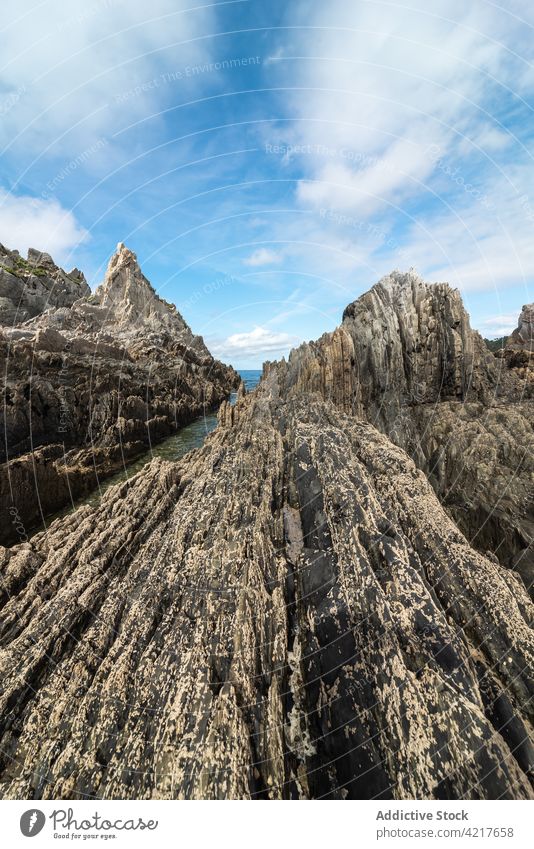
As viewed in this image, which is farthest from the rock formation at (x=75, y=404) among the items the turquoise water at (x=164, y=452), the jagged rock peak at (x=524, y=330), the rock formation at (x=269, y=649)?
the jagged rock peak at (x=524, y=330)

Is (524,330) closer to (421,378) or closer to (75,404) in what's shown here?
(421,378)

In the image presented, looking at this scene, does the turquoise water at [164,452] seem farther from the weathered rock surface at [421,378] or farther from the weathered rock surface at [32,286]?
the weathered rock surface at [32,286]

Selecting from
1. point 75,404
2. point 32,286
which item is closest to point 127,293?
point 32,286

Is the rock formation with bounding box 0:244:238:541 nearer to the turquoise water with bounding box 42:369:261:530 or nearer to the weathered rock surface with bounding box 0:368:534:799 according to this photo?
the turquoise water with bounding box 42:369:261:530

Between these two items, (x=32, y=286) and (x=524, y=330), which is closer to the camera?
(x=524, y=330)

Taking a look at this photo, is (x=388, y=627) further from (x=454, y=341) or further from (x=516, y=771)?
(x=454, y=341)
